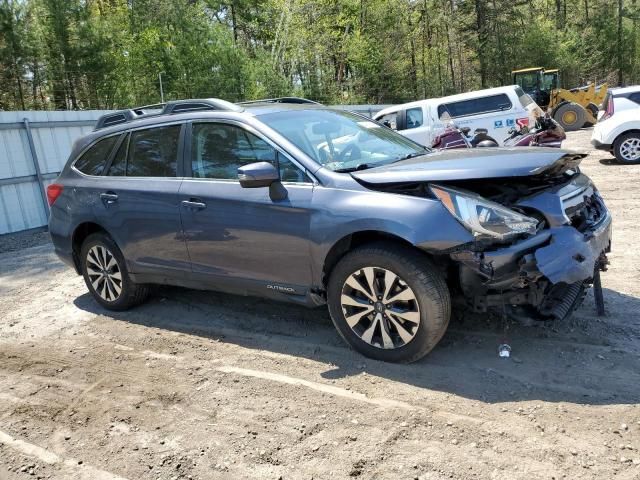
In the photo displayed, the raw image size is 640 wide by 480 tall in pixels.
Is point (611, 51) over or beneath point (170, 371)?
over

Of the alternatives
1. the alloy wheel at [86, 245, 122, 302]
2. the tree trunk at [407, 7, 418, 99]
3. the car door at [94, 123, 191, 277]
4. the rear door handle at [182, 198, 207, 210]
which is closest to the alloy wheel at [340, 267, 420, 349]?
the rear door handle at [182, 198, 207, 210]

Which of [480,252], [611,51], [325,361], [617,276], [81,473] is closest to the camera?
[81,473]

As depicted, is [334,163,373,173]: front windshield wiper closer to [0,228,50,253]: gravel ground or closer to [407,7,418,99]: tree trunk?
[0,228,50,253]: gravel ground

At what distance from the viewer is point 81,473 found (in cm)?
297

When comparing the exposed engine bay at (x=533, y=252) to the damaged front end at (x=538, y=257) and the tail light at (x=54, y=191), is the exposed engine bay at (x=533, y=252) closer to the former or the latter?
the damaged front end at (x=538, y=257)

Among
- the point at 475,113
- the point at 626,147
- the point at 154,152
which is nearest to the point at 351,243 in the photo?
the point at 154,152

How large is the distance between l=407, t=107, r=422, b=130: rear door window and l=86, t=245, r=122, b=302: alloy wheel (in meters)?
10.9

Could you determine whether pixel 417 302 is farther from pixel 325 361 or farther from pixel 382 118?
pixel 382 118

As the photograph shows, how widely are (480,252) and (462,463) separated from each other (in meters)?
1.21

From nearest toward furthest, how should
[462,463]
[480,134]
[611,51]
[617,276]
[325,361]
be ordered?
[462,463] < [325,361] < [617,276] < [480,134] < [611,51]

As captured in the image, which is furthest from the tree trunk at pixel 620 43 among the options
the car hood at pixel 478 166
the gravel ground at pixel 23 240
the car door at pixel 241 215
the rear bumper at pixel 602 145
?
the car door at pixel 241 215

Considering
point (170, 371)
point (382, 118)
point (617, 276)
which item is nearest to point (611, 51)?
point (382, 118)

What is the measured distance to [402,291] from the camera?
11.6 feet

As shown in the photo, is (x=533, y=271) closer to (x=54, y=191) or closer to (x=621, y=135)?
(x=54, y=191)
